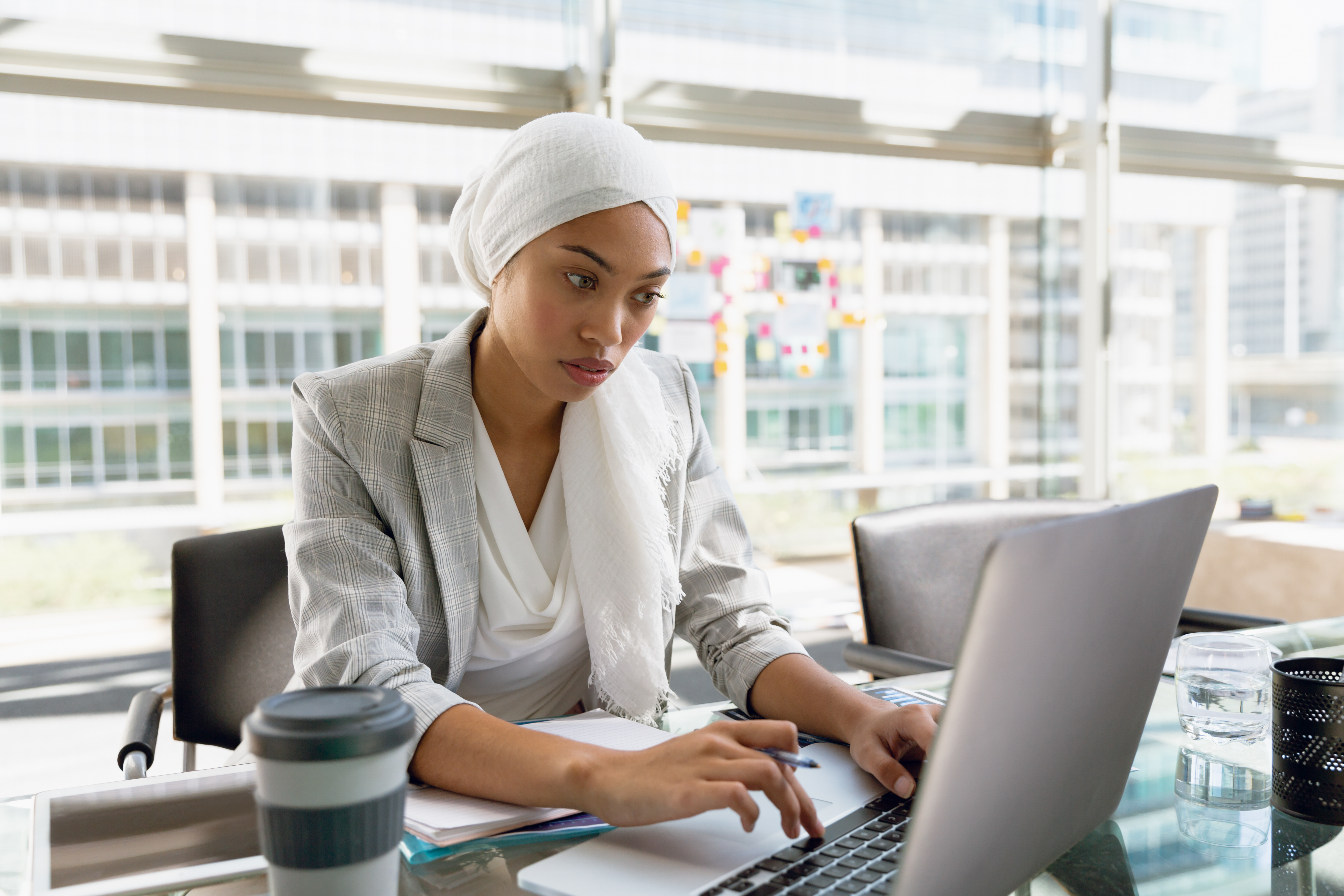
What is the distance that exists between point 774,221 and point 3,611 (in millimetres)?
2544

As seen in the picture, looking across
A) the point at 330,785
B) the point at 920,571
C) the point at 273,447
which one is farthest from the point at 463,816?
the point at 273,447

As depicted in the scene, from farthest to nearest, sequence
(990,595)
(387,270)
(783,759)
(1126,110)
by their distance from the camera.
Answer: (1126,110), (387,270), (783,759), (990,595)

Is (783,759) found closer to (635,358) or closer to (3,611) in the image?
(635,358)

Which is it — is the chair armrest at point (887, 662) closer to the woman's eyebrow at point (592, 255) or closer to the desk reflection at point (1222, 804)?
the desk reflection at point (1222, 804)

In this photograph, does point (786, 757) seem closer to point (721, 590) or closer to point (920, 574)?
point (721, 590)

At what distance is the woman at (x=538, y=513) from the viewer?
0.98m

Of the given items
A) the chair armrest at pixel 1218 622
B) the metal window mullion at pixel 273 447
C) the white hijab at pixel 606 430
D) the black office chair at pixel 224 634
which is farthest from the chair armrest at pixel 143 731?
the chair armrest at pixel 1218 622

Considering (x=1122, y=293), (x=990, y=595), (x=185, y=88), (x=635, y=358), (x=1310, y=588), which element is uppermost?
(x=185, y=88)

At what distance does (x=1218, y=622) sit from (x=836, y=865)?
121 centimetres

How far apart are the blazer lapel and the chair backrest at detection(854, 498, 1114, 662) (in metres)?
0.78

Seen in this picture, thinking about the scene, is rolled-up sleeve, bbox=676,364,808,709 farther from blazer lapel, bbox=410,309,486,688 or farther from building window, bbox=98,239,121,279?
building window, bbox=98,239,121,279

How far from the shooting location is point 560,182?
1.06 meters

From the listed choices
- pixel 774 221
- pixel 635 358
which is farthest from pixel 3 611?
pixel 774 221

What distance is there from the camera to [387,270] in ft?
9.67
